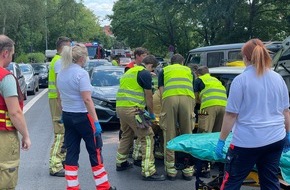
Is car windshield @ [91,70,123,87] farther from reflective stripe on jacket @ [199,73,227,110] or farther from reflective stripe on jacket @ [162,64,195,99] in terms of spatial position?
reflective stripe on jacket @ [162,64,195,99]

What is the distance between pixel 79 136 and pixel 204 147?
62.0 inches

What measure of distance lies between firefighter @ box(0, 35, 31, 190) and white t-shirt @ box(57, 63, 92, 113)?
1.28m

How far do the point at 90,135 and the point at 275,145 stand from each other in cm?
234

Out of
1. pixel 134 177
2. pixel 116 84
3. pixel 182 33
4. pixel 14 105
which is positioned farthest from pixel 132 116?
pixel 182 33

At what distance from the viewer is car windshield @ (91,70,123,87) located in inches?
476

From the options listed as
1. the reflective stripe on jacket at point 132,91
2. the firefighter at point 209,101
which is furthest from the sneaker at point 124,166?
the firefighter at point 209,101

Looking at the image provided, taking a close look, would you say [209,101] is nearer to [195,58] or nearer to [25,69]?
[195,58]

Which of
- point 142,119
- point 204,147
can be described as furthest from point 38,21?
point 204,147

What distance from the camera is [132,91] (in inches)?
253

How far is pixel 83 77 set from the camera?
534cm

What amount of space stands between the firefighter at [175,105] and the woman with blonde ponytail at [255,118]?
2.35m

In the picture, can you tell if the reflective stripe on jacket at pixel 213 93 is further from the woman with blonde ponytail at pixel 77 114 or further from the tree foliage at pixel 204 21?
the tree foliage at pixel 204 21

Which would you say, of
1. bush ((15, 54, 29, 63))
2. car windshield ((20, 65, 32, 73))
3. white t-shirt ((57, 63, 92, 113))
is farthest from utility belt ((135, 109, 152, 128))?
bush ((15, 54, 29, 63))

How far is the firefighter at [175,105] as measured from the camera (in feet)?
20.7
